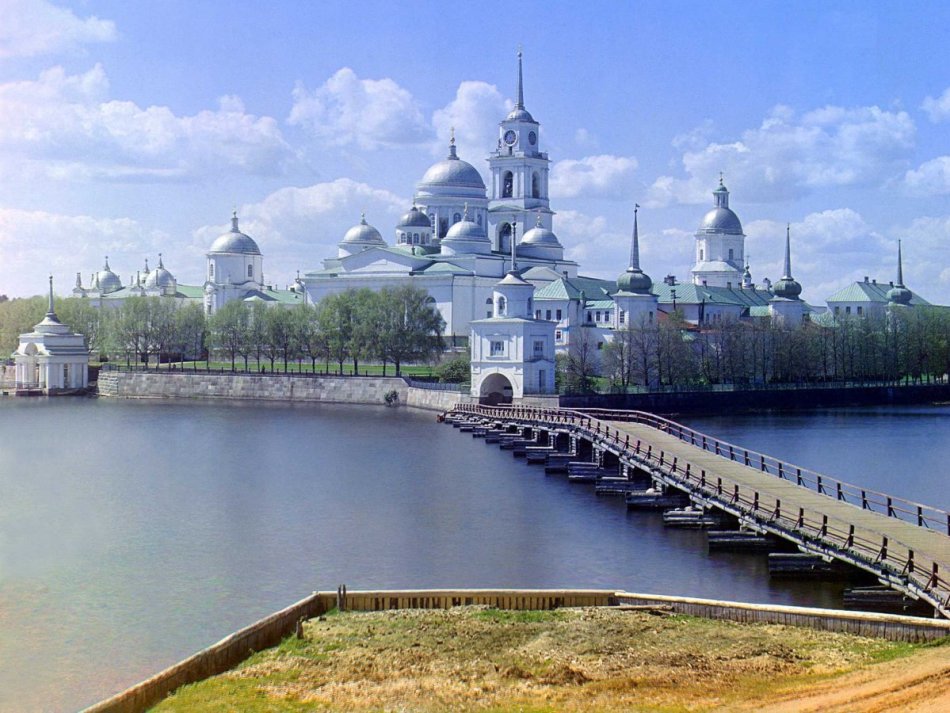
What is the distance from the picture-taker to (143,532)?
3356 cm

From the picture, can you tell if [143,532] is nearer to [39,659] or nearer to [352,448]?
[39,659]

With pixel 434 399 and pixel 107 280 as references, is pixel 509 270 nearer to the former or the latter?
pixel 434 399

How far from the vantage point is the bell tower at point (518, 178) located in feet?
370

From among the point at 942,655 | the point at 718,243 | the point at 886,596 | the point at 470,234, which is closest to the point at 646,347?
the point at 470,234

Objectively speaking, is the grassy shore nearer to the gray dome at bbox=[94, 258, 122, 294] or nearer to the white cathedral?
the white cathedral

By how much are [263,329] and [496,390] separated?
26.7m

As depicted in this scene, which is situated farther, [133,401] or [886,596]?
[133,401]

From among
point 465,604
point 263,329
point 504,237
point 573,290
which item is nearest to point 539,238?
point 504,237

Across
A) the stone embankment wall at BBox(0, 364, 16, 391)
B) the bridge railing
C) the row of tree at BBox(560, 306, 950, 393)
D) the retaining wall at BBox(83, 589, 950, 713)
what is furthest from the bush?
the retaining wall at BBox(83, 589, 950, 713)

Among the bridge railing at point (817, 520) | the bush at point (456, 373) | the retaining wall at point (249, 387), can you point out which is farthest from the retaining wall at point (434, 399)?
the bridge railing at point (817, 520)

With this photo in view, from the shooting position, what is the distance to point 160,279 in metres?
134

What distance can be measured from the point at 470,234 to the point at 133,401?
2893 cm

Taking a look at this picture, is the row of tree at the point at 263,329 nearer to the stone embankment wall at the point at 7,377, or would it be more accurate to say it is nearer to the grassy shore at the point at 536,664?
the stone embankment wall at the point at 7,377

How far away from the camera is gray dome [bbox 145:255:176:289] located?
13275cm
